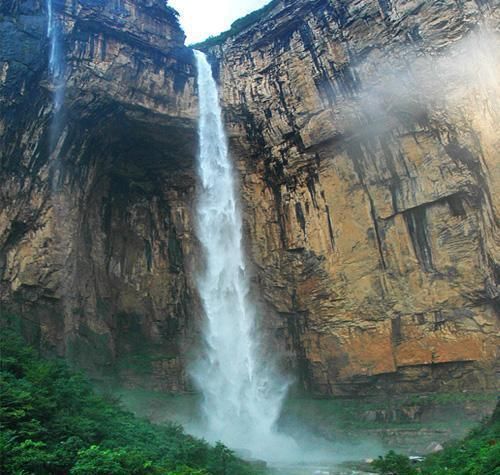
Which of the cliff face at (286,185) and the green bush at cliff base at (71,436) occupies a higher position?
the cliff face at (286,185)

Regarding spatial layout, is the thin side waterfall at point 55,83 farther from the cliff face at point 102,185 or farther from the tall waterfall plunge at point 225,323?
the tall waterfall plunge at point 225,323

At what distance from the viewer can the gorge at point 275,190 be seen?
16.1 meters

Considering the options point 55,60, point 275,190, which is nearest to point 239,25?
point 275,190

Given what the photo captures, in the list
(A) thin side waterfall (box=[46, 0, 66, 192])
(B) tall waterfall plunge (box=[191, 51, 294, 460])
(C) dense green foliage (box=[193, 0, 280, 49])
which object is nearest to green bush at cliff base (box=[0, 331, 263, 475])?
(B) tall waterfall plunge (box=[191, 51, 294, 460])

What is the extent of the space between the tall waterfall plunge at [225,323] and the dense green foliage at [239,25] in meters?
1.21

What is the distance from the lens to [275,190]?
20578mm

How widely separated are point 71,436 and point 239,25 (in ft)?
63.5

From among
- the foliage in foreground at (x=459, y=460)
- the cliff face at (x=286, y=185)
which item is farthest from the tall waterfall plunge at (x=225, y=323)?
the foliage in foreground at (x=459, y=460)

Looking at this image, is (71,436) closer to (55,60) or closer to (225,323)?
(225,323)

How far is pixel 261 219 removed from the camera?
2073 centimetres

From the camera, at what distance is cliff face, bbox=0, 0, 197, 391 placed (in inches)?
639

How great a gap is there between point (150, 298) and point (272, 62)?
11515 mm

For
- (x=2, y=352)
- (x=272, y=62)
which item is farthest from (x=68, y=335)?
(x=272, y=62)

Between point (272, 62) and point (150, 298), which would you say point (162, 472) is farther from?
point (272, 62)
